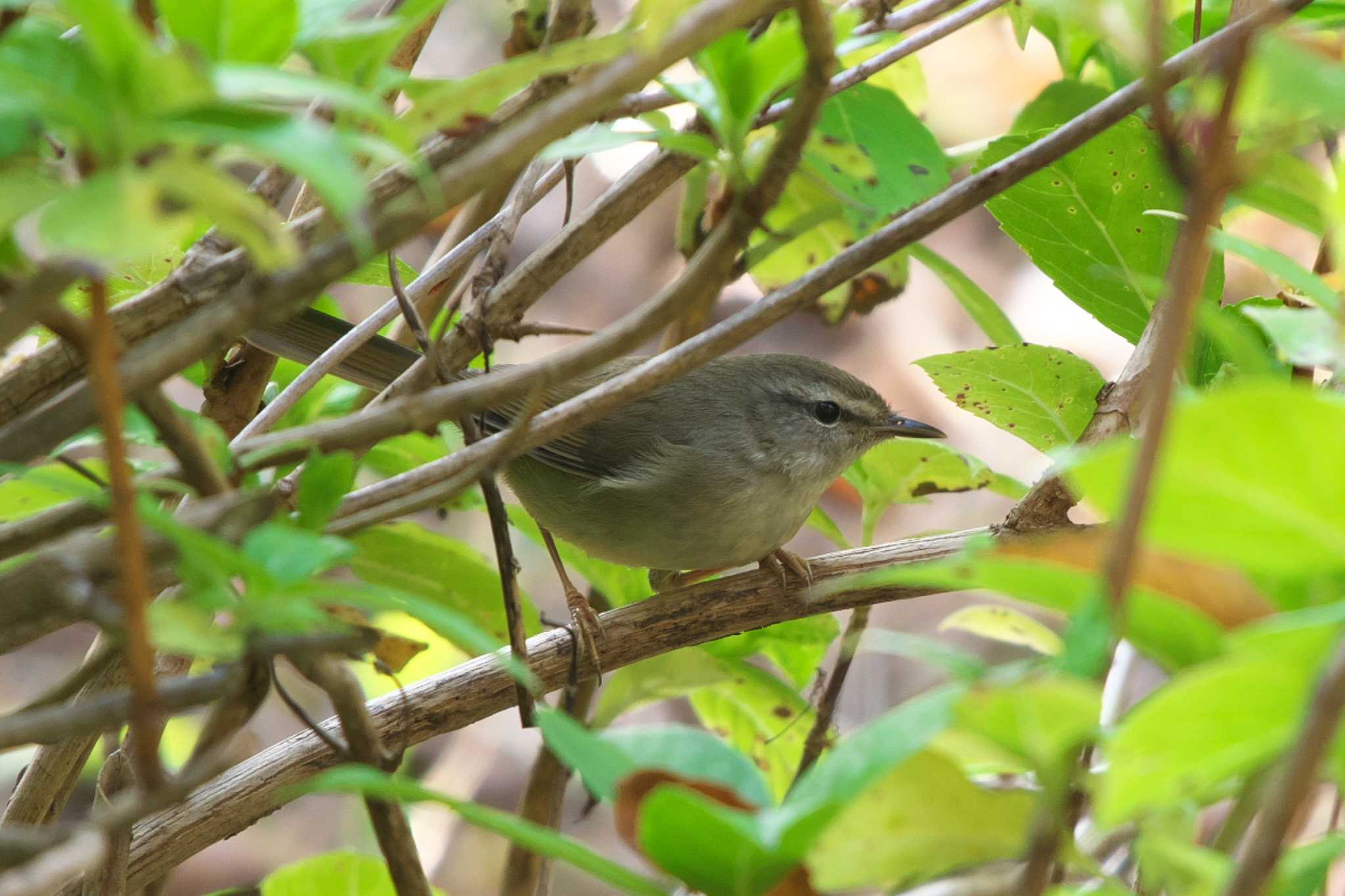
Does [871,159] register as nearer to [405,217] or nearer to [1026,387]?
[1026,387]

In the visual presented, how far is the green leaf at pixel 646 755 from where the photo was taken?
99 cm

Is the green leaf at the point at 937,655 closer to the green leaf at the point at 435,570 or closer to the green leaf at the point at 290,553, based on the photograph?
the green leaf at the point at 290,553

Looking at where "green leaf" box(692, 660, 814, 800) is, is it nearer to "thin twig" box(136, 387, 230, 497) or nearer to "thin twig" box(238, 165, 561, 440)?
"thin twig" box(238, 165, 561, 440)

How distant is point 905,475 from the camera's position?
107 inches

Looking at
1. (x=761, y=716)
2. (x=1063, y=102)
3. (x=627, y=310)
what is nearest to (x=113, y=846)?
(x=761, y=716)

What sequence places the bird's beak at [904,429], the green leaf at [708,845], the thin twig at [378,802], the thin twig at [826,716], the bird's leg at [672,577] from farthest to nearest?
1. the bird's beak at [904,429]
2. the bird's leg at [672,577]
3. the thin twig at [826,716]
4. the thin twig at [378,802]
5. the green leaf at [708,845]

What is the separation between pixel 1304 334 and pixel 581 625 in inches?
75.1

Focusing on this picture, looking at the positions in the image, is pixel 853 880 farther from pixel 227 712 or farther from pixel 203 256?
pixel 203 256

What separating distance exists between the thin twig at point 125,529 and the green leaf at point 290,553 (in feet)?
0.27

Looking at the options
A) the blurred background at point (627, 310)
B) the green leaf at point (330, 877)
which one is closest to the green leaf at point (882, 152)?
the green leaf at point (330, 877)

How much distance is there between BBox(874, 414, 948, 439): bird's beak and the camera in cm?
362

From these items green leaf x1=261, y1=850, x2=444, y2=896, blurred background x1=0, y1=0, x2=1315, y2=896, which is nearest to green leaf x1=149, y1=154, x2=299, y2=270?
green leaf x1=261, y1=850, x2=444, y2=896

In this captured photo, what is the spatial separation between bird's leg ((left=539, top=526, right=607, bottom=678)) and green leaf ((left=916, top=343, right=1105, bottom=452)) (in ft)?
2.85

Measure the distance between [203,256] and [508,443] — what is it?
54 cm
